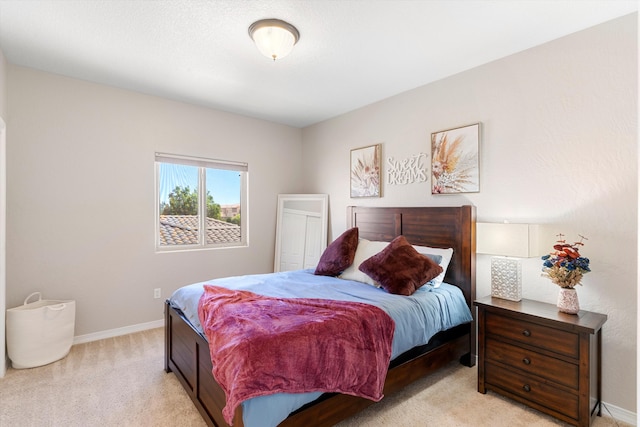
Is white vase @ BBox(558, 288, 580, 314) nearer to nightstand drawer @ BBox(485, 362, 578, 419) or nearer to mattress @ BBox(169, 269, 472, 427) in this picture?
nightstand drawer @ BBox(485, 362, 578, 419)

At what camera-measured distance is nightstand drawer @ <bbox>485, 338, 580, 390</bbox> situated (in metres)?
1.91

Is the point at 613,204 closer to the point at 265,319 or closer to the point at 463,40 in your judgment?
the point at 463,40

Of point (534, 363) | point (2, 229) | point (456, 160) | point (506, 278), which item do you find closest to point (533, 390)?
point (534, 363)

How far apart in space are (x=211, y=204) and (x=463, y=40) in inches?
128

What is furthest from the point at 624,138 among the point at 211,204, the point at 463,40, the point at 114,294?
the point at 114,294

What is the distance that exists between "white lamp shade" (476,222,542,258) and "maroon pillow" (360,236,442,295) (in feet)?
1.36

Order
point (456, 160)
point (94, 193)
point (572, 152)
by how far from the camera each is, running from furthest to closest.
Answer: point (94, 193) < point (456, 160) < point (572, 152)

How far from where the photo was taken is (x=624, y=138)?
206cm

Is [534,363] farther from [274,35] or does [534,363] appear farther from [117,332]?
[117,332]

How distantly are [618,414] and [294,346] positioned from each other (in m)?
2.24

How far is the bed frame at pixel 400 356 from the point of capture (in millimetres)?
1761

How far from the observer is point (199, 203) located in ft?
13.1

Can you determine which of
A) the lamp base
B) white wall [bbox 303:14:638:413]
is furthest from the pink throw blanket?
white wall [bbox 303:14:638:413]

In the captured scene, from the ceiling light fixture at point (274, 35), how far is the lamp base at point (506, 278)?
2.30 m
